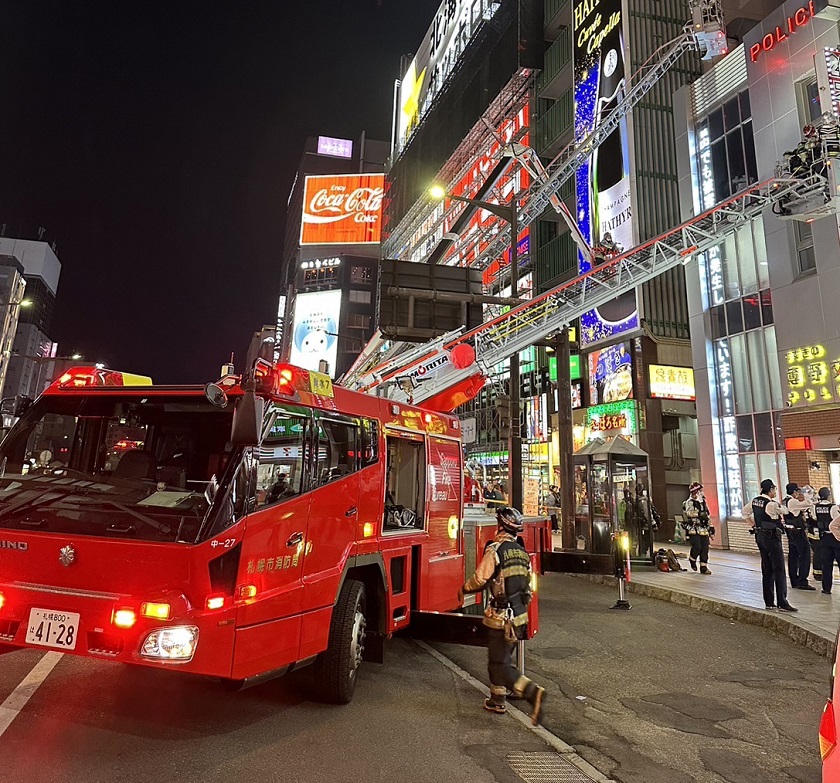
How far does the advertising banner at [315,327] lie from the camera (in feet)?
201

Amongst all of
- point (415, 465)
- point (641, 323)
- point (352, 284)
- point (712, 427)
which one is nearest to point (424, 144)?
point (352, 284)

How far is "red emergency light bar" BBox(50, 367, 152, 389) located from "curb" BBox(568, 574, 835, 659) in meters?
7.39

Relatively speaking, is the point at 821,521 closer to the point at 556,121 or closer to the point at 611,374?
the point at 611,374

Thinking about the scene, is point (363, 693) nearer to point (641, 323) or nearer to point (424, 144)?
point (641, 323)

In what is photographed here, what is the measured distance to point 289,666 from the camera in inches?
164

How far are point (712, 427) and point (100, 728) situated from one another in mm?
18389

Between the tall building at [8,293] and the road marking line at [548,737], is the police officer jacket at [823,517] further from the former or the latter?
the tall building at [8,293]

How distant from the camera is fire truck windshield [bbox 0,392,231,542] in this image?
388cm

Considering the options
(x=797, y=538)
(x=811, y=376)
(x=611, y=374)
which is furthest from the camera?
(x=611, y=374)

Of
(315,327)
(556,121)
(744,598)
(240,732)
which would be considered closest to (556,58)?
(556,121)

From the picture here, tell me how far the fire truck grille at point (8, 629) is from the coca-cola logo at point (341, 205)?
191 feet

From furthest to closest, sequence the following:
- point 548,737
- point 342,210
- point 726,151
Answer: point 342,210
point 726,151
point 548,737

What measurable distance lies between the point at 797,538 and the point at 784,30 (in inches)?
588

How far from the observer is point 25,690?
4.62 m
